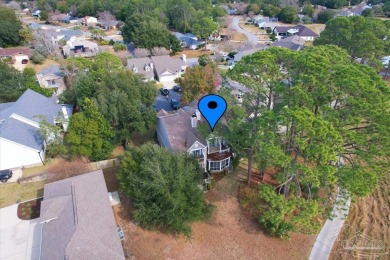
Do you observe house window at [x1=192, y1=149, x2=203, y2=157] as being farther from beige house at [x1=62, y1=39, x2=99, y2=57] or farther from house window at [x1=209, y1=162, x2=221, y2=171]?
beige house at [x1=62, y1=39, x2=99, y2=57]

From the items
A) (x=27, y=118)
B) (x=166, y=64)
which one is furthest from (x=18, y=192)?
(x=166, y=64)

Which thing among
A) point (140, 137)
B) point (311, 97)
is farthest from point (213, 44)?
point (311, 97)

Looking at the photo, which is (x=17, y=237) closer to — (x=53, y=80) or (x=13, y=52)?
(x=53, y=80)

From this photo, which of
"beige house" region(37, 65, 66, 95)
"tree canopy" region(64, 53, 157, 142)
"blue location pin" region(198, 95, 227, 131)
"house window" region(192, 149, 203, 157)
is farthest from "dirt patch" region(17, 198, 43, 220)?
"beige house" region(37, 65, 66, 95)

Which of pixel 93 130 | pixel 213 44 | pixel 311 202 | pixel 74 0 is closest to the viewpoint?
pixel 311 202

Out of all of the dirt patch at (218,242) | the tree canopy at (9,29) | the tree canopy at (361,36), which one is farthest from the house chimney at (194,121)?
the tree canopy at (9,29)

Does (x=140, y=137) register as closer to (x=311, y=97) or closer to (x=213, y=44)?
(x=311, y=97)
